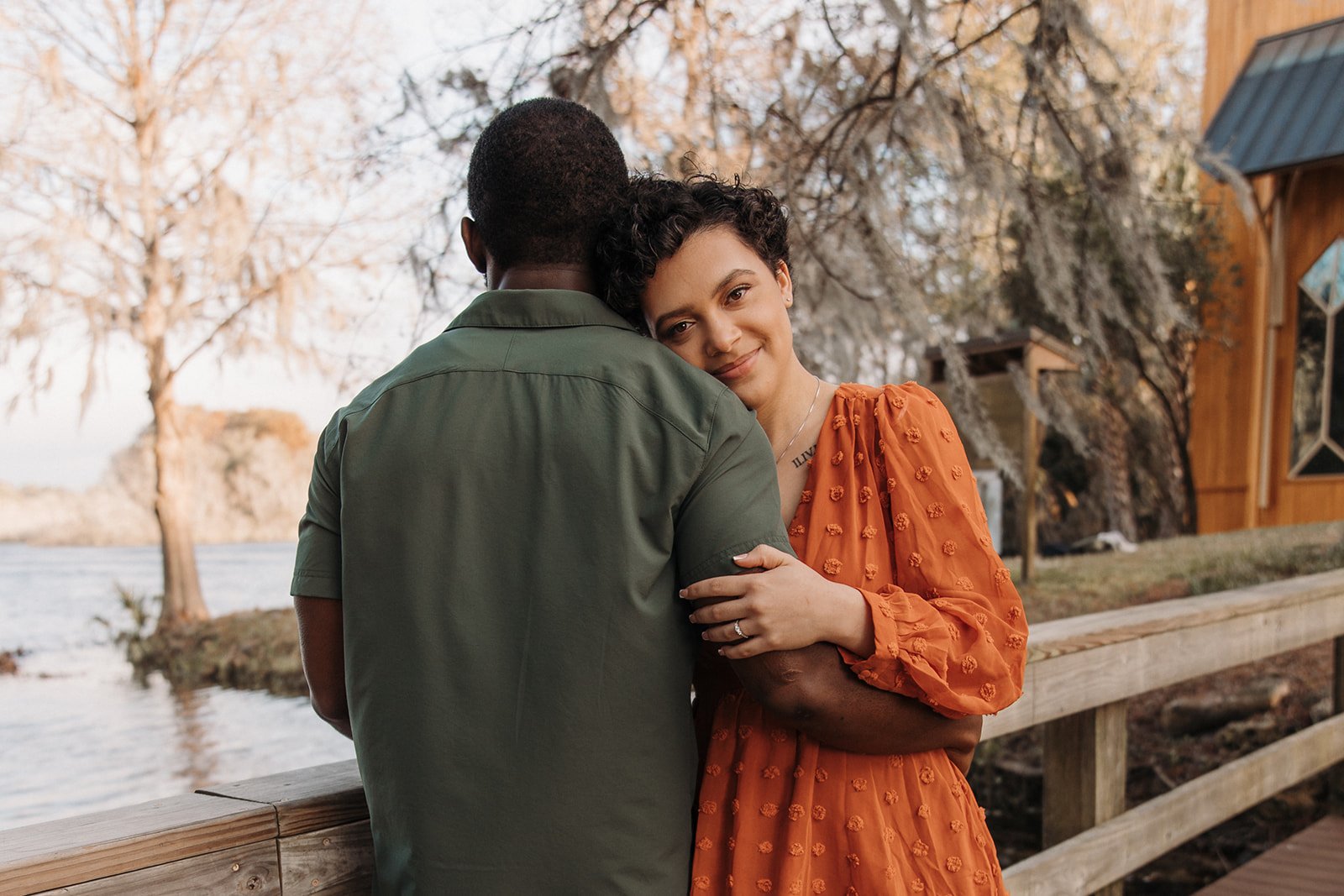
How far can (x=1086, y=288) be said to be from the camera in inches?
179

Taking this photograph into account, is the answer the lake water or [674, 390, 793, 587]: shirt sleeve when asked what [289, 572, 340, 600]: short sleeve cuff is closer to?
[674, 390, 793, 587]: shirt sleeve

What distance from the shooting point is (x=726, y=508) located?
3.80 feet

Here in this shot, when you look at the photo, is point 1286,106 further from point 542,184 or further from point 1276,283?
point 542,184

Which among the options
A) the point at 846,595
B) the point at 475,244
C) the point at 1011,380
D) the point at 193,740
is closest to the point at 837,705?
the point at 846,595

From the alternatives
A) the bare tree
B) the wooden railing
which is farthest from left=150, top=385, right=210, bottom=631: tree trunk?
the wooden railing

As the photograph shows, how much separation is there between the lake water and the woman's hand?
5617mm

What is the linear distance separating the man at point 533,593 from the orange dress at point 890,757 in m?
0.21

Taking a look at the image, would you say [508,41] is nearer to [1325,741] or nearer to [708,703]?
[708,703]

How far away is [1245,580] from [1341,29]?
561 centimetres

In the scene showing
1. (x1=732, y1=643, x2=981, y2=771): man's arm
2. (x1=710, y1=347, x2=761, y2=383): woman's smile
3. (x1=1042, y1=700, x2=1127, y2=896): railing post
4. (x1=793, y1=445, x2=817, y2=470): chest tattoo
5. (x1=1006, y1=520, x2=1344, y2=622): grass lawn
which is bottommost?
(x1=1006, y1=520, x2=1344, y2=622): grass lawn

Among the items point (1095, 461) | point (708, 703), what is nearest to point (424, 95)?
point (708, 703)

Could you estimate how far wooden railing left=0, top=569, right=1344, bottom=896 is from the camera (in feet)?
3.64

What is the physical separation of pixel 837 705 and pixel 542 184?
2.29ft

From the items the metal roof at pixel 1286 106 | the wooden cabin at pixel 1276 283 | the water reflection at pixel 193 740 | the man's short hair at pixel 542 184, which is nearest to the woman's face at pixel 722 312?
the man's short hair at pixel 542 184
